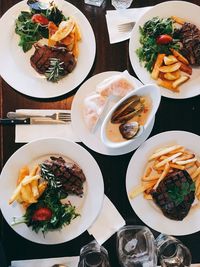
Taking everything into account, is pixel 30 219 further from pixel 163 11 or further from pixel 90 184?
pixel 163 11

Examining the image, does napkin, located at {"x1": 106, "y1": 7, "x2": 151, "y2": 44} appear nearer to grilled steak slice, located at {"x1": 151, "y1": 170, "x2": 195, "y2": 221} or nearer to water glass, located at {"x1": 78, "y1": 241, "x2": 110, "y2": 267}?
grilled steak slice, located at {"x1": 151, "y1": 170, "x2": 195, "y2": 221}

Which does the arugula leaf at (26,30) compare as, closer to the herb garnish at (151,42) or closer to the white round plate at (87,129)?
the white round plate at (87,129)

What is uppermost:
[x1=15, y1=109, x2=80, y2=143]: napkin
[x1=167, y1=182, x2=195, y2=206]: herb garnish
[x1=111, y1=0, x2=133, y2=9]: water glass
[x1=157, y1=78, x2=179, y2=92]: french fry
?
[x1=111, y1=0, x2=133, y2=9]: water glass

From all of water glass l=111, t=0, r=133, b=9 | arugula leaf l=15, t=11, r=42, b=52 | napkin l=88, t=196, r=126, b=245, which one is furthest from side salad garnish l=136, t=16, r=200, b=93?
napkin l=88, t=196, r=126, b=245

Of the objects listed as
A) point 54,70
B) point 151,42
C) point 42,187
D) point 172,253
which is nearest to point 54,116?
point 54,70

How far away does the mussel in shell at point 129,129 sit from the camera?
1.77m

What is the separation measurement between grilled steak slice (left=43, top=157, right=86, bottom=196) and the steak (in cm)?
65

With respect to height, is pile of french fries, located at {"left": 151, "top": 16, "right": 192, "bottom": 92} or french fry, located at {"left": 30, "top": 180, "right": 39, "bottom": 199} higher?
pile of french fries, located at {"left": 151, "top": 16, "right": 192, "bottom": 92}

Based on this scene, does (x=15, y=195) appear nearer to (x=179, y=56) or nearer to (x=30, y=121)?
(x=30, y=121)

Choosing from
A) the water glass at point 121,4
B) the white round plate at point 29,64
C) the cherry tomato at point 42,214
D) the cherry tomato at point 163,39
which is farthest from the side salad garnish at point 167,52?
the cherry tomato at point 42,214

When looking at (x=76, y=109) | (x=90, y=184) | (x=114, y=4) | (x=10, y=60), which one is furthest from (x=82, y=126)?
(x=114, y=4)

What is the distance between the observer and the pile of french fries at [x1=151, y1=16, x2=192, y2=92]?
1.82 metres

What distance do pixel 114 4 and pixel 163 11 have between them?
→ 21 centimetres

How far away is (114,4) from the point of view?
1885mm
